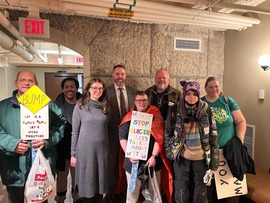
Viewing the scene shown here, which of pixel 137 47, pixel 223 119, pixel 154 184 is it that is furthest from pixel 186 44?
pixel 154 184

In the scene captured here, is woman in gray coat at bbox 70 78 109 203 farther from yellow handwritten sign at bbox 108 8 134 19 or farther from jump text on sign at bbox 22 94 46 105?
yellow handwritten sign at bbox 108 8 134 19

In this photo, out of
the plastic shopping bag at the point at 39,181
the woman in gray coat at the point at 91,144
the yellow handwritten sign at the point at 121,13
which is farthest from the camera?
the yellow handwritten sign at the point at 121,13

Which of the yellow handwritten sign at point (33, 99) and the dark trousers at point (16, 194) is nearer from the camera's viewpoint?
the yellow handwritten sign at point (33, 99)

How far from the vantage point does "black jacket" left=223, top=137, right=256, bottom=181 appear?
1988 millimetres

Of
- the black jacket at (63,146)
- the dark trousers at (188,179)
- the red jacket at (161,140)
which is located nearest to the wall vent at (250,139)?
the dark trousers at (188,179)

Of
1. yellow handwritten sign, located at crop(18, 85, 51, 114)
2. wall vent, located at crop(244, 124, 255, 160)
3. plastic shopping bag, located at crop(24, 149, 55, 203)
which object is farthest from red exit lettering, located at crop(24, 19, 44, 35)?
wall vent, located at crop(244, 124, 255, 160)

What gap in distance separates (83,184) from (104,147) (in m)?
0.36

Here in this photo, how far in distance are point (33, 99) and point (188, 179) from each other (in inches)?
56.8

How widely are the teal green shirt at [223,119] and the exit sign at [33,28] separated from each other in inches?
67.5

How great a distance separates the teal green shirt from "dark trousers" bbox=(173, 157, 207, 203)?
0.40 m

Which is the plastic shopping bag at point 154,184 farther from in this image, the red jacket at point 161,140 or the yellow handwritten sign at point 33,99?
the yellow handwritten sign at point 33,99

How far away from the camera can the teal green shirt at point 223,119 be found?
2.03 meters

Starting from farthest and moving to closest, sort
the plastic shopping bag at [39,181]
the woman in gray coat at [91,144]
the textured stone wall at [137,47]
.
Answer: the textured stone wall at [137,47]
the woman in gray coat at [91,144]
the plastic shopping bag at [39,181]

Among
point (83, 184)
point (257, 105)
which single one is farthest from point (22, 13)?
point (257, 105)
